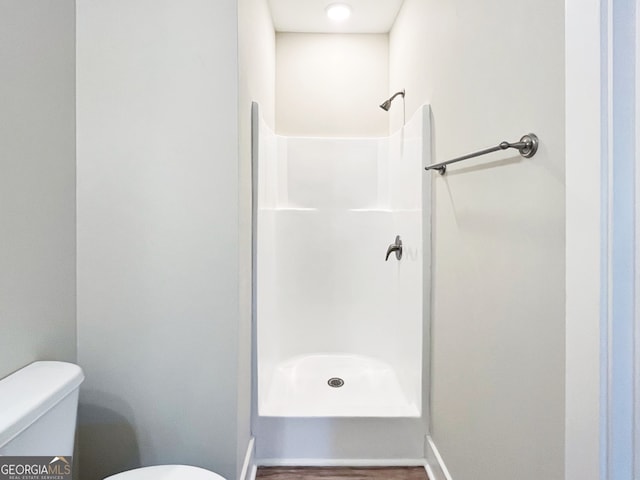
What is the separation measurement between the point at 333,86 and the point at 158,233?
6.18 feet

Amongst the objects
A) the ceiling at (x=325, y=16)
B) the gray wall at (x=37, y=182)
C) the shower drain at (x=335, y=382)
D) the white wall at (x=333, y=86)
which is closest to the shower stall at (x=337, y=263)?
the shower drain at (x=335, y=382)

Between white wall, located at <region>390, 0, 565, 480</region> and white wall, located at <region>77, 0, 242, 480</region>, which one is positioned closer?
white wall, located at <region>390, 0, 565, 480</region>

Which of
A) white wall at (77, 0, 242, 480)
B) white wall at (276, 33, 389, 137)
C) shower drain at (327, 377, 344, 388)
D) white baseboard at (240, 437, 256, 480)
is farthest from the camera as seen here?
white wall at (276, 33, 389, 137)

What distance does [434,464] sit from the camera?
1673 mm

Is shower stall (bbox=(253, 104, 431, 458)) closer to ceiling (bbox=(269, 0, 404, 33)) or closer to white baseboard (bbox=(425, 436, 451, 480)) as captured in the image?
white baseboard (bbox=(425, 436, 451, 480))

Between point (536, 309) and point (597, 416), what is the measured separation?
0.35 meters

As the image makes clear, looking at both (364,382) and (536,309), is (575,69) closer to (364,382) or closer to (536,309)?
(536,309)

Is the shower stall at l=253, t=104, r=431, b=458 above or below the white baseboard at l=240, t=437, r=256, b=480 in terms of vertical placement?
above

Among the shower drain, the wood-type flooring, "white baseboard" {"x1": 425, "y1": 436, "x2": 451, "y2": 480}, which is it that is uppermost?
the shower drain

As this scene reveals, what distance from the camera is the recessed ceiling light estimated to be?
235cm

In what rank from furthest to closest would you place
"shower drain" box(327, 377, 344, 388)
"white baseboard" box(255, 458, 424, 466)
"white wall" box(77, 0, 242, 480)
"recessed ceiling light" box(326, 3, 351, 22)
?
"recessed ceiling light" box(326, 3, 351, 22) < "shower drain" box(327, 377, 344, 388) < "white baseboard" box(255, 458, 424, 466) < "white wall" box(77, 0, 242, 480)

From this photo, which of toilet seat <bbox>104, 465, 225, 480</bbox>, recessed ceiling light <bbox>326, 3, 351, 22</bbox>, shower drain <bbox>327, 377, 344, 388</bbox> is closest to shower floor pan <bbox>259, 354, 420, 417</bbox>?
shower drain <bbox>327, 377, 344, 388</bbox>

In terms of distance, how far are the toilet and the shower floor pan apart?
773 mm

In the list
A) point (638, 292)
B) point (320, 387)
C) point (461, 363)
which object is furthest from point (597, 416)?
point (320, 387)
